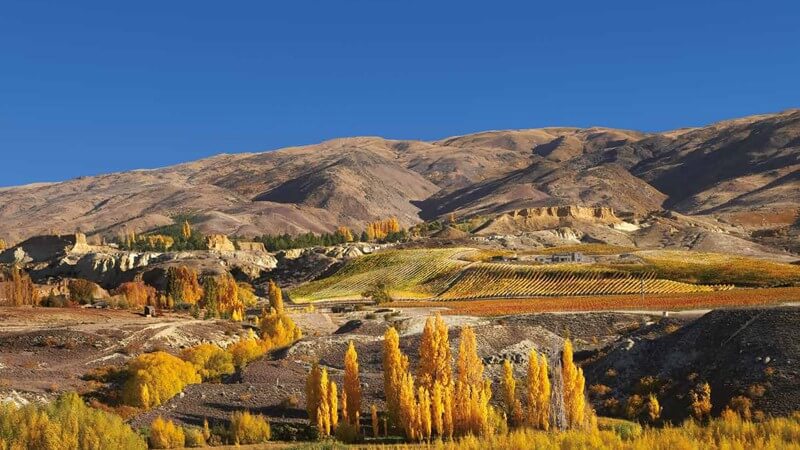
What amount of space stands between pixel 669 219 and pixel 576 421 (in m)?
141

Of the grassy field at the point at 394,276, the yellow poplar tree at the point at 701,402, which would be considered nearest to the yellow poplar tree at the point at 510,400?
the yellow poplar tree at the point at 701,402

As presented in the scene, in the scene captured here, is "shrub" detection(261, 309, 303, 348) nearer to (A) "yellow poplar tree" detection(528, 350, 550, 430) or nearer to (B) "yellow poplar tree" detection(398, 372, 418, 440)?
(B) "yellow poplar tree" detection(398, 372, 418, 440)

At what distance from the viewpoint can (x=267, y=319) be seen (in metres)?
63.9

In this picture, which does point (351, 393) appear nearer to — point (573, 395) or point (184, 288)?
point (573, 395)

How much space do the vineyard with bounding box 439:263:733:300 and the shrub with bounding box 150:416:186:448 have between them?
5859 centimetres

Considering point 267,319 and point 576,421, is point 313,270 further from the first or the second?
point 576,421

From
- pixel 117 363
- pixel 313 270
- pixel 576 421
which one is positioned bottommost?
A: pixel 576 421

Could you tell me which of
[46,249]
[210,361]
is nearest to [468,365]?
[210,361]

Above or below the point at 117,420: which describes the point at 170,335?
above

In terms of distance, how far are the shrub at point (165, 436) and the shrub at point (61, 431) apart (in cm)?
363

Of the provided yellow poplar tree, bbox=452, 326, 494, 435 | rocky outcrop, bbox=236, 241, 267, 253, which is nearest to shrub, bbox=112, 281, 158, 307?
yellow poplar tree, bbox=452, 326, 494, 435

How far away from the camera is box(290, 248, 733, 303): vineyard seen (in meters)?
88.0

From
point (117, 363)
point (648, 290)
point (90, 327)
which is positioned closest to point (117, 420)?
point (117, 363)

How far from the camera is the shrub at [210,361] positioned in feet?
158
